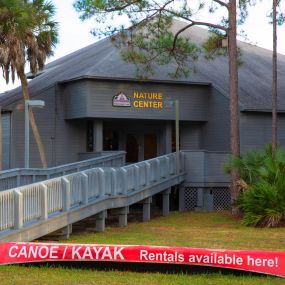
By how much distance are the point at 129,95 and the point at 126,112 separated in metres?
0.72

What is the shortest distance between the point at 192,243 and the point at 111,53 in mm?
15811

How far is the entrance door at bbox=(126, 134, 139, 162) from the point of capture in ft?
98.1

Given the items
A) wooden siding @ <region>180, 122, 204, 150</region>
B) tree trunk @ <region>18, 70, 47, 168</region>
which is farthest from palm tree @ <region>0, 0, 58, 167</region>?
wooden siding @ <region>180, 122, 204, 150</region>

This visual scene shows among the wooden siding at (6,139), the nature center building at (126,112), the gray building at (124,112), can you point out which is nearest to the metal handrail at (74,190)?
the nature center building at (126,112)

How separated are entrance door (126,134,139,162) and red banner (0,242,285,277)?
19.2 metres

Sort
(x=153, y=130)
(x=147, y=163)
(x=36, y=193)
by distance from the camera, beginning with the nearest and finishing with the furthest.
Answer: (x=36, y=193) < (x=147, y=163) < (x=153, y=130)

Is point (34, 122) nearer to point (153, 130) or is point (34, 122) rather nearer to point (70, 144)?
point (70, 144)

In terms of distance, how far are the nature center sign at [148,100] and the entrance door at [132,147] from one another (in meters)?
3.00

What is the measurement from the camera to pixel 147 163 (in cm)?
2227

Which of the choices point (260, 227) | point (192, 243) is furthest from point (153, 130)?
point (192, 243)

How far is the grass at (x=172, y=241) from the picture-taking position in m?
9.84

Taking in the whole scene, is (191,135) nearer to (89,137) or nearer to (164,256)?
(89,137)

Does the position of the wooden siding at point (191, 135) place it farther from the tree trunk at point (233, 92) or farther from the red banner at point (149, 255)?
the red banner at point (149, 255)

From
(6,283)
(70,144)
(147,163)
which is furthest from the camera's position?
(70,144)
